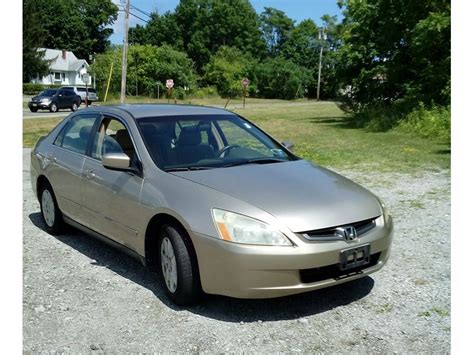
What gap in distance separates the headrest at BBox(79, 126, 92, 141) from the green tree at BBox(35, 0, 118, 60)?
84.9 meters

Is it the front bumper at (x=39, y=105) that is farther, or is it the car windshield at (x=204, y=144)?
the front bumper at (x=39, y=105)

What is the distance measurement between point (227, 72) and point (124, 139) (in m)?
66.4

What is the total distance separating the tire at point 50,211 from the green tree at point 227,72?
60.1 metres

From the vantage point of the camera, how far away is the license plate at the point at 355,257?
3.61m

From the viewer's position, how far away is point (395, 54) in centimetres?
2355

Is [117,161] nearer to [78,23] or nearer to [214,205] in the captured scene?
[214,205]

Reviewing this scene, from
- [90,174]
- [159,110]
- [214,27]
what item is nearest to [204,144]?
[159,110]

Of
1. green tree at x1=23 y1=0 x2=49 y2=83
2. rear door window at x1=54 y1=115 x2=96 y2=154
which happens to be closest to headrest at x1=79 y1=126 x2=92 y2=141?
rear door window at x1=54 y1=115 x2=96 y2=154

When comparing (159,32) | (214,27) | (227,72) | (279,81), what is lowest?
(279,81)

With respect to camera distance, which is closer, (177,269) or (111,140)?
(177,269)

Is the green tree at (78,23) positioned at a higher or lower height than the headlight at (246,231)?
higher

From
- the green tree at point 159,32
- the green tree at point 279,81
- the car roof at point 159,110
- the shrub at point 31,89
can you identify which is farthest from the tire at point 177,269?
the green tree at point 159,32

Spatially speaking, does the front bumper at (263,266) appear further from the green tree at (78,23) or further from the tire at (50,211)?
the green tree at (78,23)
